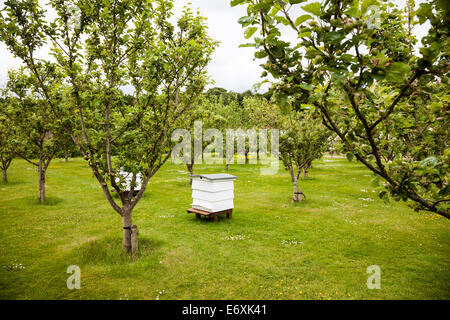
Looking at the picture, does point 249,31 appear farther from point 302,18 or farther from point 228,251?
point 228,251

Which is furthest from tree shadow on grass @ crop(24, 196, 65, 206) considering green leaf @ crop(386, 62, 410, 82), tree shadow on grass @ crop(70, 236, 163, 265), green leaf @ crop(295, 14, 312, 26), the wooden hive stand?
green leaf @ crop(386, 62, 410, 82)

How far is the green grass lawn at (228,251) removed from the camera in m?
6.06

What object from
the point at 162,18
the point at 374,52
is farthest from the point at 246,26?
the point at 162,18

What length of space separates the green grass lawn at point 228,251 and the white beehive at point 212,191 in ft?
2.53

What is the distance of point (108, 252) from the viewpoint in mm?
7715

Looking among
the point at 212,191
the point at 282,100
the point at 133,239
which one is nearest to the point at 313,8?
the point at 282,100

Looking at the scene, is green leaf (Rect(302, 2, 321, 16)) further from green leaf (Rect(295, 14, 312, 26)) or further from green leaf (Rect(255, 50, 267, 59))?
green leaf (Rect(255, 50, 267, 59))

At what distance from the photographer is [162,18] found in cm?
677

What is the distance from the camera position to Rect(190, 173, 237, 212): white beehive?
10606 millimetres

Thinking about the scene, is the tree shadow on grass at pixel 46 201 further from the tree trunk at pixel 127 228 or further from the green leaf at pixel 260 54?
the green leaf at pixel 260 54

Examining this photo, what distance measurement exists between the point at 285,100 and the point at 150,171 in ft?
19.2

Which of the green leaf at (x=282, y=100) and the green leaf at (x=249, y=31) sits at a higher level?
the green leaf at (x=249, y=31)

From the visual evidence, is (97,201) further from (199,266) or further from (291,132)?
(291,132)

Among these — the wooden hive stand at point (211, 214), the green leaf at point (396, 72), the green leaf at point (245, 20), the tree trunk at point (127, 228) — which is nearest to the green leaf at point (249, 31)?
the green leaf at point (245, 20)
